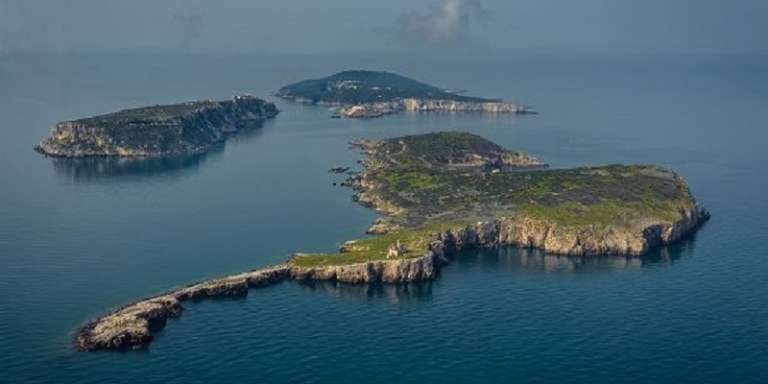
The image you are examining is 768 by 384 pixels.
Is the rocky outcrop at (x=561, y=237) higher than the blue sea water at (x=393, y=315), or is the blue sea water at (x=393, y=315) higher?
the rocky outcrop at (x=561, y=237)

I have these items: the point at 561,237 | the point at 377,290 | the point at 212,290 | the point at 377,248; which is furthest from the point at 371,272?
the point at 561,237

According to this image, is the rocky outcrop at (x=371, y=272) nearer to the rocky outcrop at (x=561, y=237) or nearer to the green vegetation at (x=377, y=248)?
the green vegetation at (x=377, y=248)

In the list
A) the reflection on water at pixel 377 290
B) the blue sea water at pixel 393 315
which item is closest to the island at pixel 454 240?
the reflection on water at pixel 377 290

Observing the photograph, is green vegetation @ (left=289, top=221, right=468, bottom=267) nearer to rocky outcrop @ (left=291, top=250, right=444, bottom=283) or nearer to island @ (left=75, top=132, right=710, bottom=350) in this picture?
island @ (left=75, top=132, right=710, bottom=350)

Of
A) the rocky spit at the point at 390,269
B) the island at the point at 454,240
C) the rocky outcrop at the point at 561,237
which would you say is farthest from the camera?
the rocky outcrop at the point at 561,237

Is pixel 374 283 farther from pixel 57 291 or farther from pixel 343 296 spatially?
pixel 57 291

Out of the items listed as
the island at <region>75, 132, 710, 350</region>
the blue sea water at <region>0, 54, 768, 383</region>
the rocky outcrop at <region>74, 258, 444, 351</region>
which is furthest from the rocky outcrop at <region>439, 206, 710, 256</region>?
the rocky outcrop at <region>74, 258, 444, 351</region>

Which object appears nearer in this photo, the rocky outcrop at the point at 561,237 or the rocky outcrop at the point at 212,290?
the rocky outcrop at the point at 212,290
